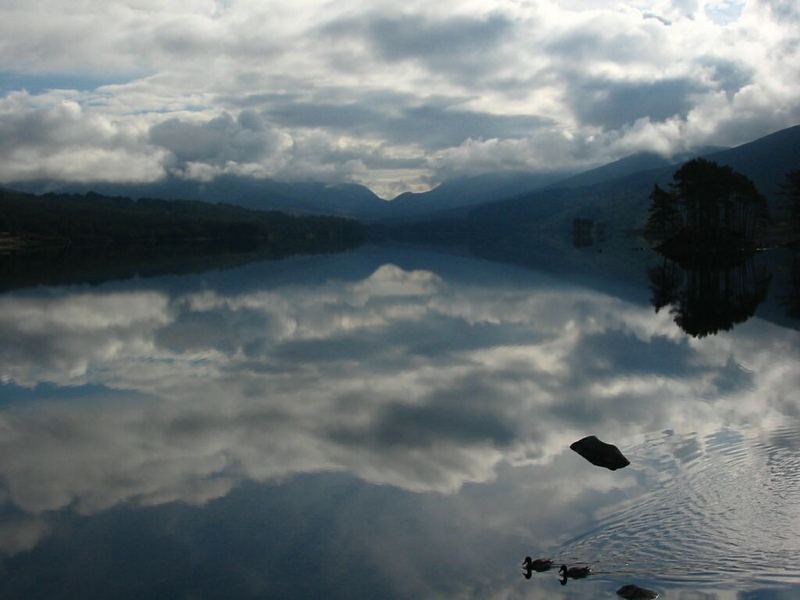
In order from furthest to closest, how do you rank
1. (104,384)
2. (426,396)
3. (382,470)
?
(104,384), (426,396), (382,470)

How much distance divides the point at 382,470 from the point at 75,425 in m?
11.5

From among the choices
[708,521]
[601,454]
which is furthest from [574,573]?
[601,454]

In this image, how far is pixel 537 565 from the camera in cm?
1446

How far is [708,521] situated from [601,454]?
4.49m

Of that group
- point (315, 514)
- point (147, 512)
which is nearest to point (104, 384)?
point (147, 512)

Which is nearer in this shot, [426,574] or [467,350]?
[426,574]

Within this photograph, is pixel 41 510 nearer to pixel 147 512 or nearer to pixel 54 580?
pixel 147 512

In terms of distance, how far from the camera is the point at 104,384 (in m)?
32.0

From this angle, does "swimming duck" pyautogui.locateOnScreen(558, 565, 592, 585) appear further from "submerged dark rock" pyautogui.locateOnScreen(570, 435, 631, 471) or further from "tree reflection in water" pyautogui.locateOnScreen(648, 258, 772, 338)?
"tree reflection in water" pyautogui.locateOnScreen(648, 258, 772, 338)

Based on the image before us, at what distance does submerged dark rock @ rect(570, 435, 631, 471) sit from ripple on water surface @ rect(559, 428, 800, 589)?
1.70 feet

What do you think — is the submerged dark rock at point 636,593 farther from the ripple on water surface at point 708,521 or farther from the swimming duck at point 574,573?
the swimming duck at point 574,573

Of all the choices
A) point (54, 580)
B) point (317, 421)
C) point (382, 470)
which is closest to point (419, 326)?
point (317, 421)

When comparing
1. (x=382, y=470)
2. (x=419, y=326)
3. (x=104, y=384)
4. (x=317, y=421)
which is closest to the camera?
Result: (x=382, y=470)

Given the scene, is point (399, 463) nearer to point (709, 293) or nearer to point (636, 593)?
point (636, 593)
